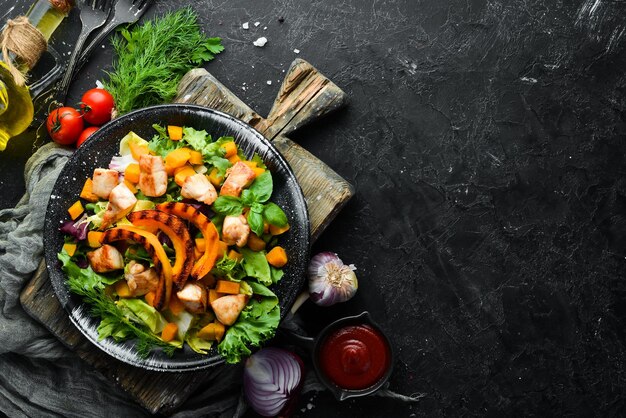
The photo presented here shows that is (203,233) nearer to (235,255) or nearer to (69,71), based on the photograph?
(235,255)

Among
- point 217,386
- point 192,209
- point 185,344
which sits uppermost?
point 192,209

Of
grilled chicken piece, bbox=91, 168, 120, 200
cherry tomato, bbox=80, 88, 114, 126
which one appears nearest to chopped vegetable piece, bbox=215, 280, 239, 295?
grilled chicken piece, bbox=91, 168, 120, 200

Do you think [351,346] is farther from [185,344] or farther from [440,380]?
[185,344]

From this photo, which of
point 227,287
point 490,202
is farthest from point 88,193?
point 490,202

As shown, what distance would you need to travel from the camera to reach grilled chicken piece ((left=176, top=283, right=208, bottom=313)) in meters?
2.96

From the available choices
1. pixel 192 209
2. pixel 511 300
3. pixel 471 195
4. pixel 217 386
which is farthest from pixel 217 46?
pixel 511 300

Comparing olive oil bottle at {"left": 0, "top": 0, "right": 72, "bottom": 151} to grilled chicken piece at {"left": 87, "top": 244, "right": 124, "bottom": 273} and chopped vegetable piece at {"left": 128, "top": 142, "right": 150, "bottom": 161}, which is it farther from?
grilled chicken piece at {"left": 87, "top": 244, "right": 124, "bottom": 273}

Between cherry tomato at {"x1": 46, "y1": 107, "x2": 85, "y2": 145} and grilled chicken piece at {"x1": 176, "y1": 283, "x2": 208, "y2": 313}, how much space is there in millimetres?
1222

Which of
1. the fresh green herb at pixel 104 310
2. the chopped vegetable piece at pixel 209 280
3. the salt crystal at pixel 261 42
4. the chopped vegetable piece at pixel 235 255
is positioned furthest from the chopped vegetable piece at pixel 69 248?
the salt crystal at pixel 261 42

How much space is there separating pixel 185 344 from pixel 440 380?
56.1 inches

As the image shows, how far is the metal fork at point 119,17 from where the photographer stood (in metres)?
3.68

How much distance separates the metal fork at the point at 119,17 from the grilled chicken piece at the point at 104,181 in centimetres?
89

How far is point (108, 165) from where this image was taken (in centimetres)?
330

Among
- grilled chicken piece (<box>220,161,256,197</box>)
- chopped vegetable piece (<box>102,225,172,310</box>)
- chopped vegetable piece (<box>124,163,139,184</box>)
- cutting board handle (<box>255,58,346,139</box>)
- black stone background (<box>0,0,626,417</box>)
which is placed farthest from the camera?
black stone background (<box>0,0,626,417</box>)
